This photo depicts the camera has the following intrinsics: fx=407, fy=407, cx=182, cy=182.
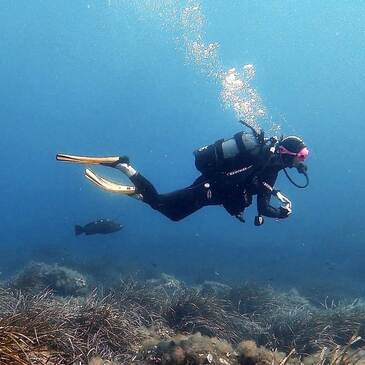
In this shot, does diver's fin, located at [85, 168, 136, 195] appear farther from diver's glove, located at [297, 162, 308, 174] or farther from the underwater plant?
the underwater plant

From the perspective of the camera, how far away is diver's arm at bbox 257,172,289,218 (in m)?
6.98

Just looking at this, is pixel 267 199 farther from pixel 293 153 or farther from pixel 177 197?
pixel 177 197

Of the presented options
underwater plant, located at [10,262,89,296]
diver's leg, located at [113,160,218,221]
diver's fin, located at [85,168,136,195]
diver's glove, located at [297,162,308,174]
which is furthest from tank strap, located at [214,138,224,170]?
underwater plant, located at [10,262,89,296]

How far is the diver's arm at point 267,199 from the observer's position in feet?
22.9

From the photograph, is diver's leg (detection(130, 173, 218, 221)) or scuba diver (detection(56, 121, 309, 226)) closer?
scuba diver (detection(56, 121, 309, 226))

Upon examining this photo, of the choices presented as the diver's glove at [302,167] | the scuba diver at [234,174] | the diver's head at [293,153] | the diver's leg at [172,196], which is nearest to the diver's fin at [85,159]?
the scuba diver at [234,174]

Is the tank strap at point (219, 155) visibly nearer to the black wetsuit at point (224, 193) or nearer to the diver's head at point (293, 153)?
the black wetsuit at point (224, 193)

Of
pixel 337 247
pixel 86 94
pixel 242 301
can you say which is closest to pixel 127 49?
pixel 86 94

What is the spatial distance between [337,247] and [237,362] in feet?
110

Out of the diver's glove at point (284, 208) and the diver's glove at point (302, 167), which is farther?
the diver's glove at point (284, 208)

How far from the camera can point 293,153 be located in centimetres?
682

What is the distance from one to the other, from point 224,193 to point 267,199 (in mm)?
759

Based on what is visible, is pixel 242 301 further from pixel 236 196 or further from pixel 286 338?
pixel 236 196

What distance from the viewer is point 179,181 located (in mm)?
96500
